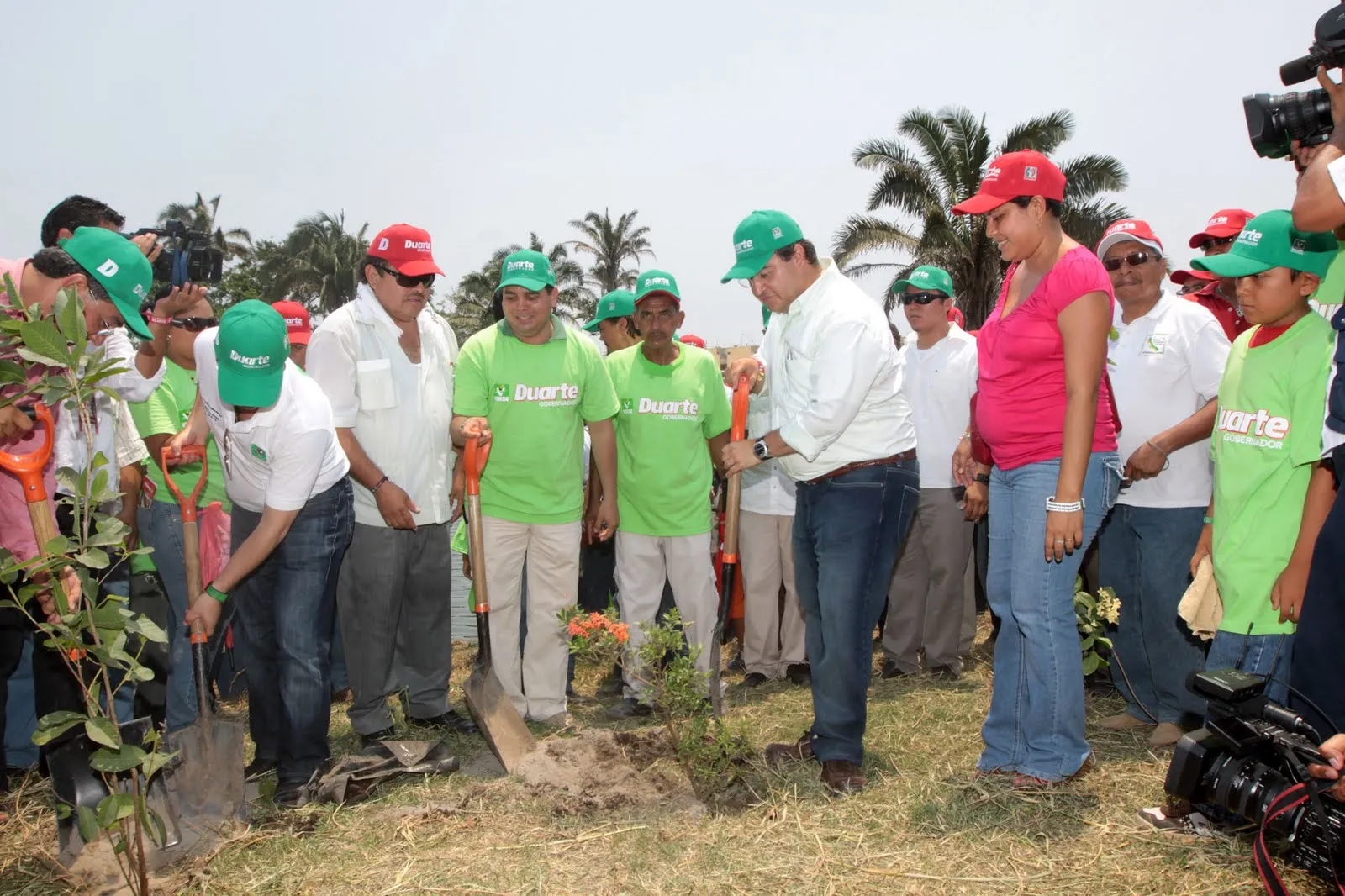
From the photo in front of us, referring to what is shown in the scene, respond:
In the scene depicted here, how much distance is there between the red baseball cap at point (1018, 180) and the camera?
11.7 feet

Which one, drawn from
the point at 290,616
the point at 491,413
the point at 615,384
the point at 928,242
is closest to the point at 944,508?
the point at 615,384

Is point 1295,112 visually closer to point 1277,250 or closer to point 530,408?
point 1277,250

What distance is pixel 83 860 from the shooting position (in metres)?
3.34

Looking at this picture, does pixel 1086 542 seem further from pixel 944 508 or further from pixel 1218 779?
pixel 944 508

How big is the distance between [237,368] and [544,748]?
2092 mm

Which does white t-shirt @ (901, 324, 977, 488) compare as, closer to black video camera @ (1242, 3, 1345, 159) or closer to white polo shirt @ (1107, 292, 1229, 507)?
white polo shirt @ (1107, 292, 1229, 507)

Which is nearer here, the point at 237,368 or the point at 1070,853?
the point at 1070,853

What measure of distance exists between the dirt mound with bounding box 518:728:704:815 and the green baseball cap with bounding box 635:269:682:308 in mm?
2257

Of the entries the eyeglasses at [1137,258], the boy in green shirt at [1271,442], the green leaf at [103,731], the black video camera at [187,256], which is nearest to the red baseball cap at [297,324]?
the black video camera at [187,256]

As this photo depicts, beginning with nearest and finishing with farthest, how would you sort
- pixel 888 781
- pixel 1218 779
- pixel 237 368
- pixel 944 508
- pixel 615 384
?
pixel 1218 779 → pixel 237 368 → pixel 888 781 → pixel 615 384 → pixel 944 508

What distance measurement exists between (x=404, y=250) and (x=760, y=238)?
1808 mm

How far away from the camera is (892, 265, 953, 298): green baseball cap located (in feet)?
20.0

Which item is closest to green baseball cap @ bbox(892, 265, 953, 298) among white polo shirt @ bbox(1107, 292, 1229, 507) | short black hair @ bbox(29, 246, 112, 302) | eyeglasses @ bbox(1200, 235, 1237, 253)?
eyeglasses @ bbox(1200, 235, 1237, 253)

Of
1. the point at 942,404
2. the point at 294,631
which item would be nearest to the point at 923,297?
the point at 942,404
